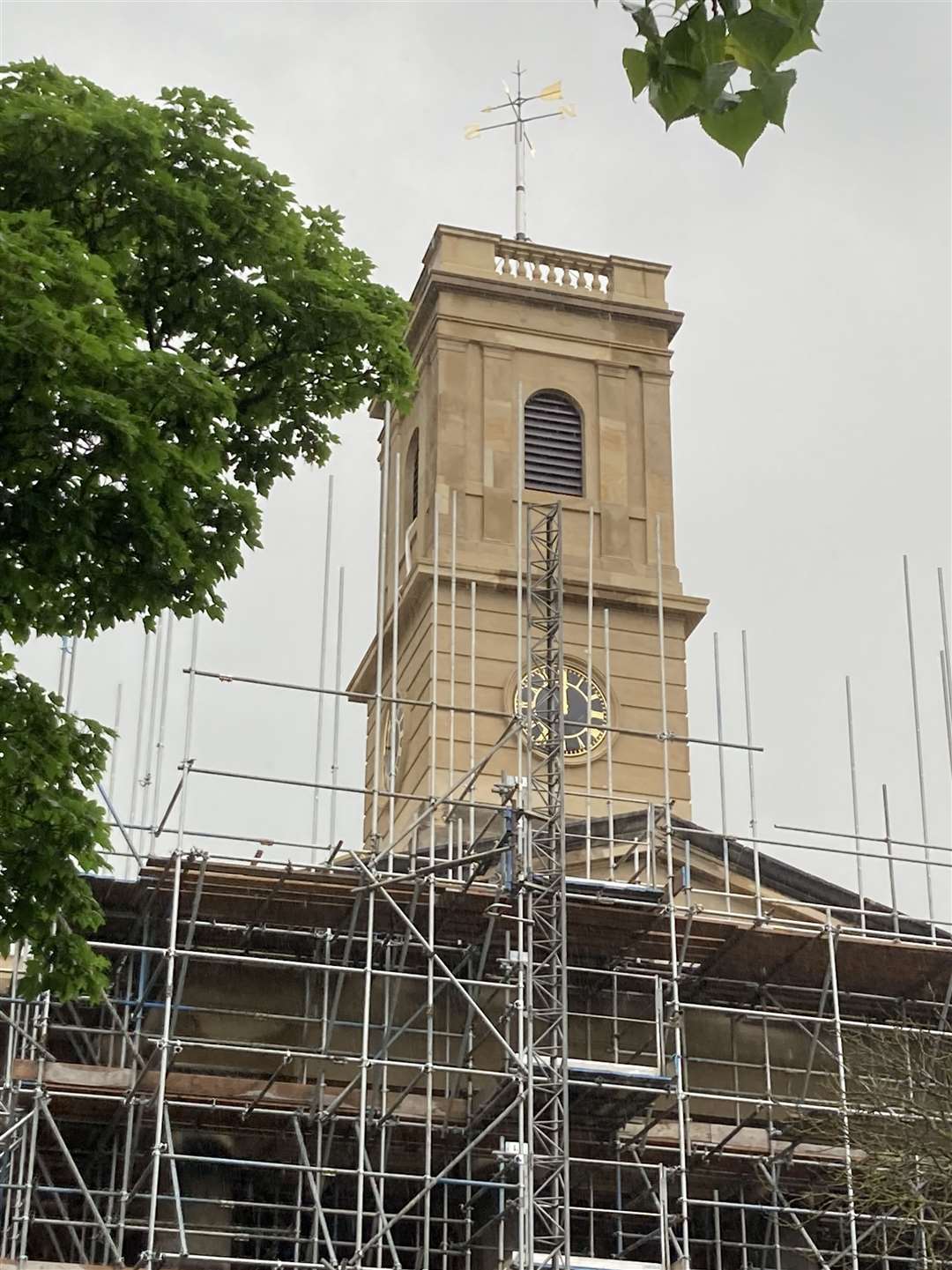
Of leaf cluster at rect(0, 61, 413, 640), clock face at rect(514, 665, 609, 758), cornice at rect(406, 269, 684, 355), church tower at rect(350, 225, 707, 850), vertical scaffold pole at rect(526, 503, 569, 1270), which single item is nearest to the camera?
leaf cluster at rect(0, 61, 413, 640)

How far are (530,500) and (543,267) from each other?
617cm

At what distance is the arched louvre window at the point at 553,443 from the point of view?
41412mm

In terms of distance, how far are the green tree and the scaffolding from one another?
10.5m

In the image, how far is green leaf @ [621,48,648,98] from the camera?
5121mm

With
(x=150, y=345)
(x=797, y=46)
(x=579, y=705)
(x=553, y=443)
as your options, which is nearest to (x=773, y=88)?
(x=797, y=46)

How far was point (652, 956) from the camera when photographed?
27.1 m

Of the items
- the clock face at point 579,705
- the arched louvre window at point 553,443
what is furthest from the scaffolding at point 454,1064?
the arched louvre window at point 553,443

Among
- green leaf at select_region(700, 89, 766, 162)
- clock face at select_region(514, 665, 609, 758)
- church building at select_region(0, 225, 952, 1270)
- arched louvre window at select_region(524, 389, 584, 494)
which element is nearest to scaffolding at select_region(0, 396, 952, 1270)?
church building at select_region(0, 225, 952, 1270)

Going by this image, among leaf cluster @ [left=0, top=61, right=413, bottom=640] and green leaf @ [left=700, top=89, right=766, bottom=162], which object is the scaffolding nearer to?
leaf cluster @ [left=0, top=61, right=413, bottom=640]

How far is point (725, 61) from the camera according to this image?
5.04m

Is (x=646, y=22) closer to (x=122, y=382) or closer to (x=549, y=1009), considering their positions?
(x=122, y=382)

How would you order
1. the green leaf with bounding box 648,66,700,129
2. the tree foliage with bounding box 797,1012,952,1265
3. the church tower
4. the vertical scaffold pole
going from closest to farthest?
the green leaf with bounding box 648,66,700,129 → the tree foliage with bounding box 797,1012,952,1265 → the vertical scaffold pole → the church tower

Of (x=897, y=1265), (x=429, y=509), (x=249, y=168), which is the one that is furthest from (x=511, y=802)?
(x=429, y=509)

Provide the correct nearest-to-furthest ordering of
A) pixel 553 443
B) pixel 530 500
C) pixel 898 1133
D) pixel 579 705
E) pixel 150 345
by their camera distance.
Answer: pixel 150 345, pixel 898 1133, pixel 579 705, pixel 530 500, pixel 553 443
